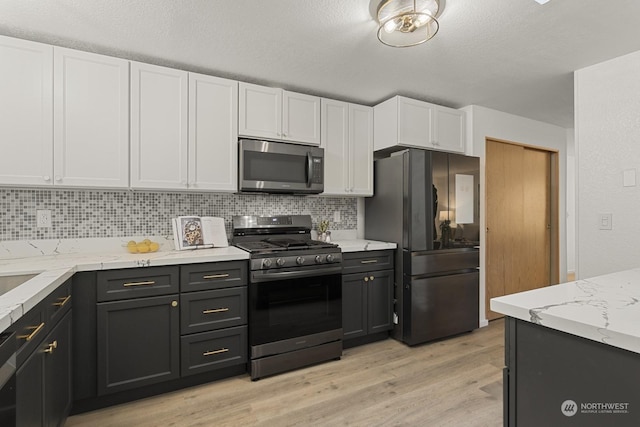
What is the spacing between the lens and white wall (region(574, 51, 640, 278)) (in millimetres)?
2357

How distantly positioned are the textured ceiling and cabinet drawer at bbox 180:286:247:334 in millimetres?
1696

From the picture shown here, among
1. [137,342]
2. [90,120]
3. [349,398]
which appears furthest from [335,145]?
[137,342]

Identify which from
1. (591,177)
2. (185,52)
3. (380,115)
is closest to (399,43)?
(380,115)

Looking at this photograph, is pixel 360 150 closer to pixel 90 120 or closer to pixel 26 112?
pixel 90 120

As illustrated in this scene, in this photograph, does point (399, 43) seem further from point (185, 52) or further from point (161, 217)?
point (161, 217)

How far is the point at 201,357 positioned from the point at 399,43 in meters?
2.40

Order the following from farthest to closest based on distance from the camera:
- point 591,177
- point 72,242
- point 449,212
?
point 449,212
point 591,177
point 72,242

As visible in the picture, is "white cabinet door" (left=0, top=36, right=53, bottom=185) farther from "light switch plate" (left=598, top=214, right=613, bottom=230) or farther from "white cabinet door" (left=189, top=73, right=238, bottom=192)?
"light switch plate" (left=598, top=214, right=613, bottom=230)

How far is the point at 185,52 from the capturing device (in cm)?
232

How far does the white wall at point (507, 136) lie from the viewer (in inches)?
137

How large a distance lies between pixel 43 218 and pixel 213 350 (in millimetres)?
1526

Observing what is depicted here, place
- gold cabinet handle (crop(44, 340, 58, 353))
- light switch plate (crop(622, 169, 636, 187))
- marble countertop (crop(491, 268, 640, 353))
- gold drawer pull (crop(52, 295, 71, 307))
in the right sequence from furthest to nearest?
light switch plate (crop(622, 169, 636, 187)) → gold drawer pull (crop(52, 295, 71, 307)) → gold cabinet handle (crop(44, 340, 58, 353)) → marble countertop (crop(491, 268, 640, 353))

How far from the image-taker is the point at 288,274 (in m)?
2.48

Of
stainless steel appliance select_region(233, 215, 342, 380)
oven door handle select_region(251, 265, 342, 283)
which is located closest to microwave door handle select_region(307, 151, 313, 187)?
stainless steel appliance select_region(233, 215, 342, 380)
